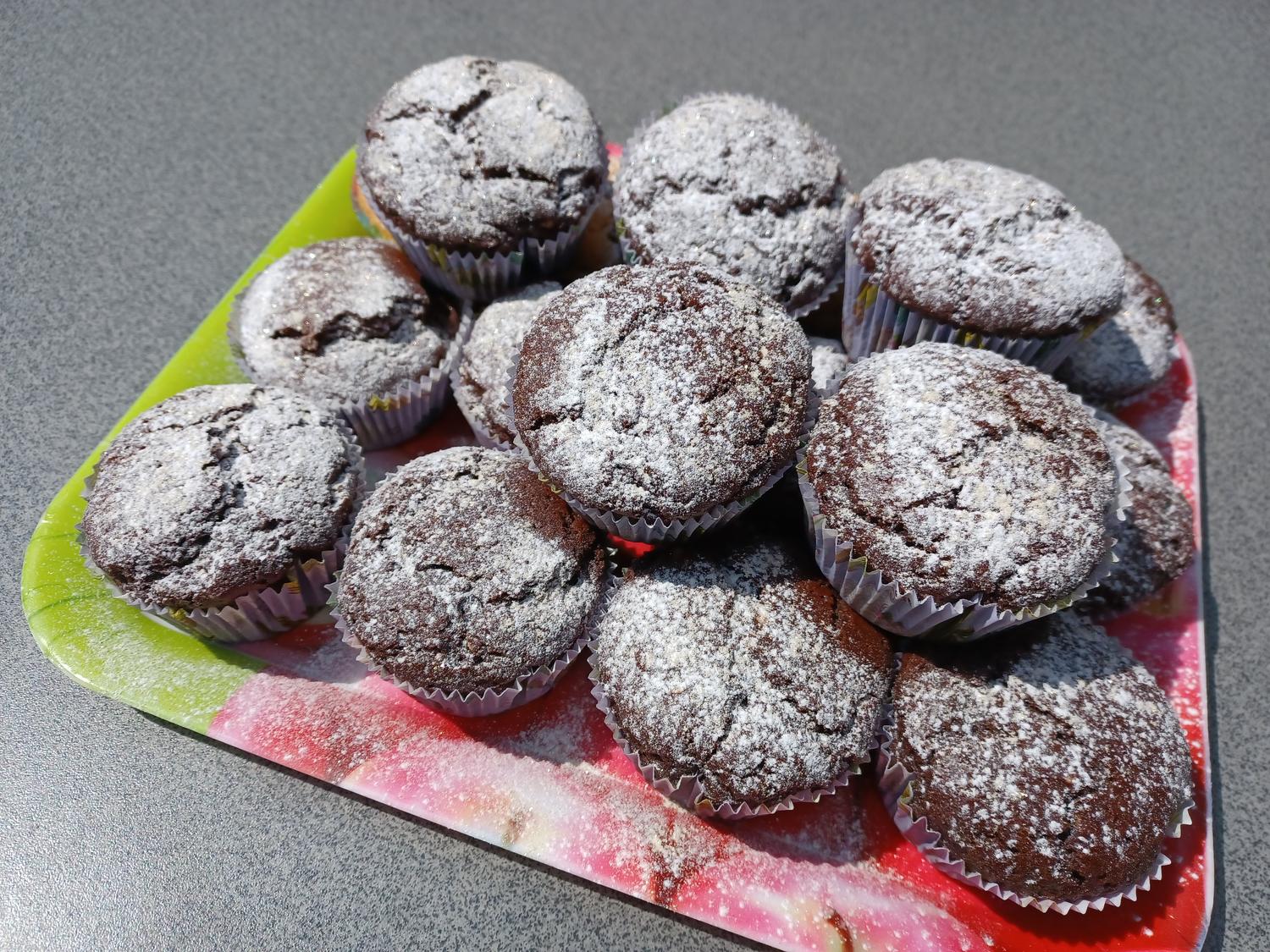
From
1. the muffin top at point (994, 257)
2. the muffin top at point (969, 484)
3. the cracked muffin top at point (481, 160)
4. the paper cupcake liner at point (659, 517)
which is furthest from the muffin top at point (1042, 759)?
the cracked muffin top at point (481, 160)

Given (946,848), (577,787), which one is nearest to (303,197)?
(577,787)

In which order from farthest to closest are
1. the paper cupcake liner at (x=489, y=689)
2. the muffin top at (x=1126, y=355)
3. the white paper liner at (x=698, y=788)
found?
the muffin top at (x=1126, y=355)
the paper cupcake liner at (x=489, y=689)
the white paper liner at (x=698, y=788)

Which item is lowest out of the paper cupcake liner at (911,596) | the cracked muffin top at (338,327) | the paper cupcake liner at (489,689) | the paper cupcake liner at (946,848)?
the paper cupcake liner at (946,848)

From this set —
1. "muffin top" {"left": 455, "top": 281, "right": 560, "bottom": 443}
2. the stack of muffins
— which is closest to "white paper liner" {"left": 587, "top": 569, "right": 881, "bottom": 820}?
the stack of muffins

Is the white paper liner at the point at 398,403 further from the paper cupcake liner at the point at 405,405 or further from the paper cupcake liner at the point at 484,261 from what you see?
the paper cupcake liner at the point at 484,261

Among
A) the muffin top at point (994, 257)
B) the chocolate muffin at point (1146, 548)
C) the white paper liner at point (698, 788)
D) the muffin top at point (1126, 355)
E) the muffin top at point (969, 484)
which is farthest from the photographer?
the muffin top at point (1126, 355)

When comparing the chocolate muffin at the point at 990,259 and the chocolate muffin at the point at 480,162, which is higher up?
the chocolate muffin at the point at 480,162

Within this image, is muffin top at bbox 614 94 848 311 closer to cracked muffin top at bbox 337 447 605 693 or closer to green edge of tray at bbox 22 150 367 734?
cracked muffin top at bbox 337 447 605 693
